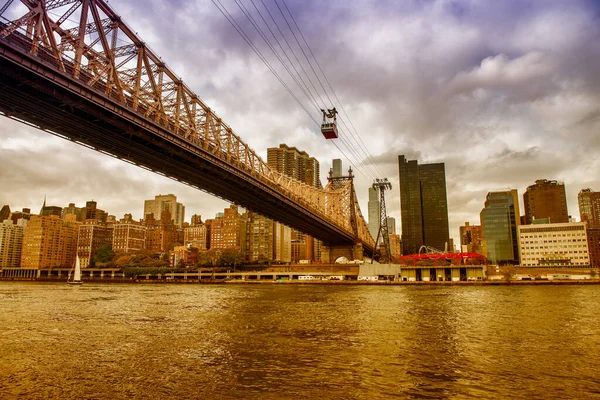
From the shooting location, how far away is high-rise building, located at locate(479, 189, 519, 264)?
154m

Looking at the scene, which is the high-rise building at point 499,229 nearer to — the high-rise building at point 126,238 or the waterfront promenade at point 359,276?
the waterfront promenade at point 359,276

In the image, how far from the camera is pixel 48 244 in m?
156

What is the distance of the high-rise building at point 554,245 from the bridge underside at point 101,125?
106666 mm

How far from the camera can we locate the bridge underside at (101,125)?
941 inches

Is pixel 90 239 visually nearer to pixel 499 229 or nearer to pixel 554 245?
pixel 499 229

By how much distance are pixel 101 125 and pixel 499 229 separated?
502 feet

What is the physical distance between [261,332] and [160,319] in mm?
9357

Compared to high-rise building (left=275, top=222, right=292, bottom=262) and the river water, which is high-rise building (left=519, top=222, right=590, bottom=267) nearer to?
high-rise building (left=275, top=222, right=292, bottom=262)

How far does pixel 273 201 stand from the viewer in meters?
63.6

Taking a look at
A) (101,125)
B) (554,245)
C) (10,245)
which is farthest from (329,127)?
(10,245)

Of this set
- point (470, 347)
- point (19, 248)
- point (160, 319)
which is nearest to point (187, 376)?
point (470, 347)

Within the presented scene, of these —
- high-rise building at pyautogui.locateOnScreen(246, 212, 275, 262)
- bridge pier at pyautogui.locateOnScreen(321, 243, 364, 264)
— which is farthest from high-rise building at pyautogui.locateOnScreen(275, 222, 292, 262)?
bridge pier at pyautogui.locateOnScreen(321, 243, 364, 264)

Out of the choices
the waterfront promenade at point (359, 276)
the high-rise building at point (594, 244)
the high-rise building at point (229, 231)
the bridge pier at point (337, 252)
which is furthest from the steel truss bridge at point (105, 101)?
the high-rise building at point (594, 244)

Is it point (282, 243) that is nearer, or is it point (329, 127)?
point (329, 127)
